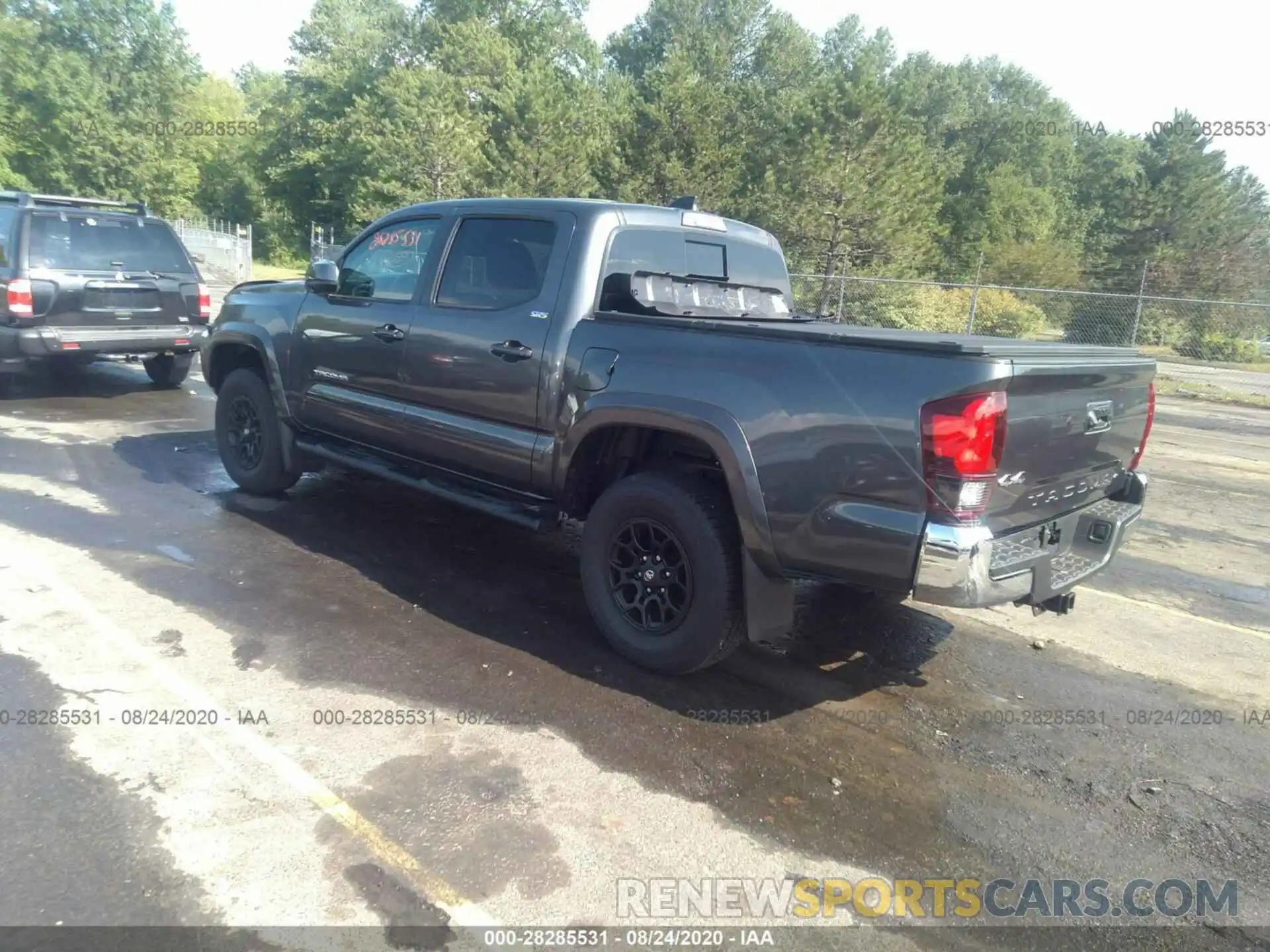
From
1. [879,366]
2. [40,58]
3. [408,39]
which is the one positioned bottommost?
[879,366]

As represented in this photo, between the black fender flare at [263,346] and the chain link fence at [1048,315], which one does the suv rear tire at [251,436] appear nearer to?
the black fender flare at [263,346]

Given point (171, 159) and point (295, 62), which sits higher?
point (295, 62)

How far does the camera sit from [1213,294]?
3303 centimetres

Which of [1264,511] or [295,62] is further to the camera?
[295,62]

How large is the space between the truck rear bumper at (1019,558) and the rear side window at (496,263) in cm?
228

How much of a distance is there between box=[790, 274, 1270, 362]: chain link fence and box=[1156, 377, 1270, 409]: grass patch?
2.08m

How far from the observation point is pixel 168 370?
35.0 feet

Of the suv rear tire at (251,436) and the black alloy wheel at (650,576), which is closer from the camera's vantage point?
the black alloy wheel at (650,576)

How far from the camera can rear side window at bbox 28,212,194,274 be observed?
8891 mm

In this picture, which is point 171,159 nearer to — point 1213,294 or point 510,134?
Answer: point 510,134

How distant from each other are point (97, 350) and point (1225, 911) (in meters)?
9.87

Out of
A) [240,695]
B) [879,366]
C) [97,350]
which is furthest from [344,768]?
[97,350]

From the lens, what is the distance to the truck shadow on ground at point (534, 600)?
4059 mm

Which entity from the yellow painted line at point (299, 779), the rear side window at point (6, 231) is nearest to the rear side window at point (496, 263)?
the yellow painted line at point (299, 779)
